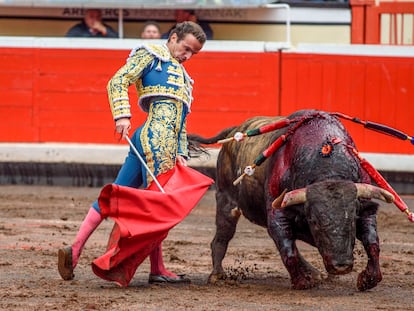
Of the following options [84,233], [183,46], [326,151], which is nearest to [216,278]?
[84,233]

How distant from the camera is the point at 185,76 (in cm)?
589

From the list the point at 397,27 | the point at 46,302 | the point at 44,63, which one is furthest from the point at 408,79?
the point at 46,302

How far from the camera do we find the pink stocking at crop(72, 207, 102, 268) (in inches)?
226

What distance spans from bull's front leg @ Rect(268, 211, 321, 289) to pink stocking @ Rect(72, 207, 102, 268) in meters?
0.82

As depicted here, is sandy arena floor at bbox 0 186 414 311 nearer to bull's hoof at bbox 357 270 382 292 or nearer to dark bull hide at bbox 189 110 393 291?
bull's hoof at bbox 357 270 382 292

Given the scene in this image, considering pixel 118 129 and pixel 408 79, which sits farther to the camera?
pixel 408 79

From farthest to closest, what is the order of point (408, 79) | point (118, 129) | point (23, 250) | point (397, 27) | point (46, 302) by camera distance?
point (397, 27) → point (408, 79) → point (23, 250) → point (118, 129) → point (46, 302)

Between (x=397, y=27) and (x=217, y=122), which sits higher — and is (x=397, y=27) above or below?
above

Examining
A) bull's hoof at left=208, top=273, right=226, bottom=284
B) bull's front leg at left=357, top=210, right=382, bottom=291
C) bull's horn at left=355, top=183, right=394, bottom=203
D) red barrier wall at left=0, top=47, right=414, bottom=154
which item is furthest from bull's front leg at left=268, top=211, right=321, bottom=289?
red barrier wall at left=0, top=47, right=414, bottom=154

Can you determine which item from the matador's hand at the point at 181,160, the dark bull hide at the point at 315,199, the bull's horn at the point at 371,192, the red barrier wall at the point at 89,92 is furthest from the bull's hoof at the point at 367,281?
the red barrier wall at the point at 89,92

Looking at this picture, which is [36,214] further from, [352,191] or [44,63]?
[352,191]

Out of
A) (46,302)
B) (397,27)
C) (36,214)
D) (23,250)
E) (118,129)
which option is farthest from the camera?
(397,27)

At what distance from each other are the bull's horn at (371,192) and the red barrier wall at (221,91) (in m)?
4.83

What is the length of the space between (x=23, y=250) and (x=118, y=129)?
1.54 metres
